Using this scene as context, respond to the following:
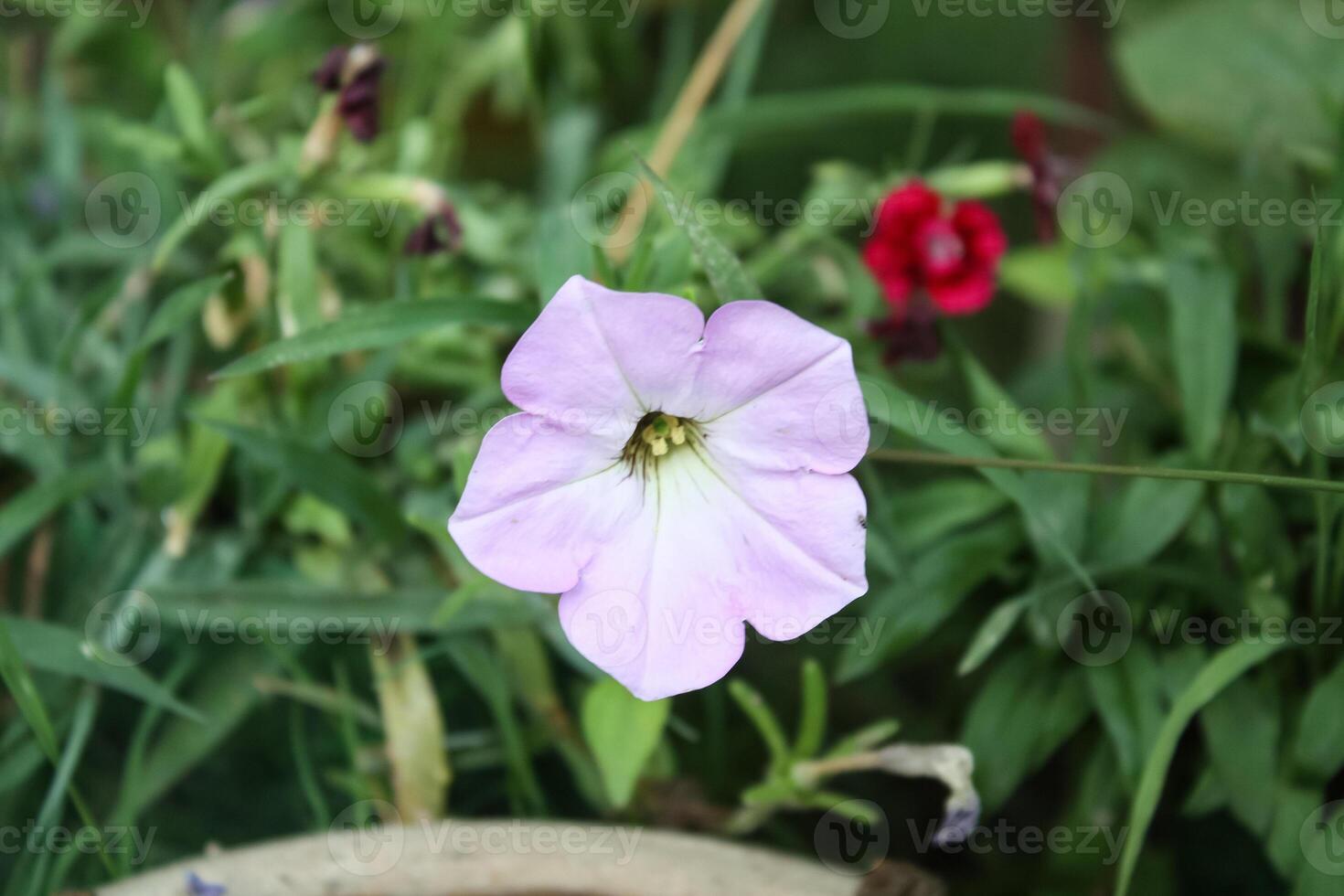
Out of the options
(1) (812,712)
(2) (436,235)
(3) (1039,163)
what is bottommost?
(1) (812,712)

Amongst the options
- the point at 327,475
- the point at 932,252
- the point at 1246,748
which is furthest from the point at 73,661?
the point at 1246,748

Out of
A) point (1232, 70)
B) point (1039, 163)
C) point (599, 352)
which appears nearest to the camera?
point (599, 352)

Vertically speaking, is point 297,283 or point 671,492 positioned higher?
point 297,283

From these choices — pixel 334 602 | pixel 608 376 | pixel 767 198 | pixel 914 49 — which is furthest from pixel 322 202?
pixel 914 49

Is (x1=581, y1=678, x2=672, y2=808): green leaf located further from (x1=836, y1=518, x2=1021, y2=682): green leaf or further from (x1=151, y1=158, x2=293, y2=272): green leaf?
(x1=151, y1=158, x2=293, y2=272): green leaf

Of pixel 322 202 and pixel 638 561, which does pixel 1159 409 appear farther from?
pixel 322 202

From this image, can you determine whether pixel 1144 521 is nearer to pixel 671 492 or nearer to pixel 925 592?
pixel 925 592

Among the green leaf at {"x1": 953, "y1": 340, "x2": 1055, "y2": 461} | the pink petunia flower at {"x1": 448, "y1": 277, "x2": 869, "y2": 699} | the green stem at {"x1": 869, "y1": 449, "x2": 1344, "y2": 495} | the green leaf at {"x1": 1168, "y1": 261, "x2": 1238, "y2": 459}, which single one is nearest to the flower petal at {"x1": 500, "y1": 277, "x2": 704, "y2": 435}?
the pink petunia flower at {"x1": 448, "y1": 277, "x2": 869, "y2": 699}
